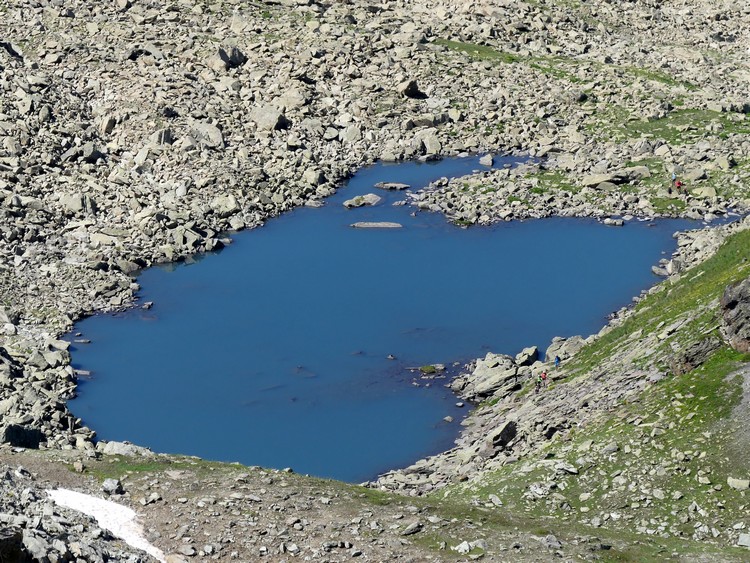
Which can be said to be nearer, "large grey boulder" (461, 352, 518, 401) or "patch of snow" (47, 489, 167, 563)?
"patch of snow" (47, 489, 167, 563)

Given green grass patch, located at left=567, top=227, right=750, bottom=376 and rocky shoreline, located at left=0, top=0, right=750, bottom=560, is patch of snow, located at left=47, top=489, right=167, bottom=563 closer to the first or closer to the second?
green grass patch, located at left=567, top=227, right=750, bottom=376

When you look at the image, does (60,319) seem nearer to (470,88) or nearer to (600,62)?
(470,88)

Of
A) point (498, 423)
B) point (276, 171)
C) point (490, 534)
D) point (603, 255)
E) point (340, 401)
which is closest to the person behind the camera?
point (490, 534)

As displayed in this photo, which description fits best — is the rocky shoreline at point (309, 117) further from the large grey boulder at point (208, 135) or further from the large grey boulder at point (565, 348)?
the large grey boulder at point (565, 348)

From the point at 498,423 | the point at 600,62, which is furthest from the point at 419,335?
the point at 600,62

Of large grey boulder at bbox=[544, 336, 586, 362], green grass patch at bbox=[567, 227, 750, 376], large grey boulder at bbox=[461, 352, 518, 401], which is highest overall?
green grass patch at bbox=[567, 227, 750, 376]

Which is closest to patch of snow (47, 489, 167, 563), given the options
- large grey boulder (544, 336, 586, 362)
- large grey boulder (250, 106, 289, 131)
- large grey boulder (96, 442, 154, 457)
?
large grey boulder (96, 442, 154, 457)

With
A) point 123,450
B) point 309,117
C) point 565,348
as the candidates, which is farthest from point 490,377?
point 309,117
